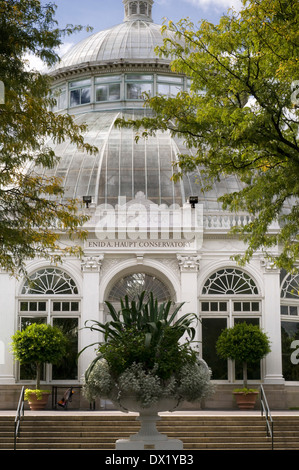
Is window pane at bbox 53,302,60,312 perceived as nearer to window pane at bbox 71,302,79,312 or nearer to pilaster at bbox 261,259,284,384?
window pane at bbox 71,302,79,312

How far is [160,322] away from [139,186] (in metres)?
17.0

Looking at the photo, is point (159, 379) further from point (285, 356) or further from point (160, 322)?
point (285, 356)

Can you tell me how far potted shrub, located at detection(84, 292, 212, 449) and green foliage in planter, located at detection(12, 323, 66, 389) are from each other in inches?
505

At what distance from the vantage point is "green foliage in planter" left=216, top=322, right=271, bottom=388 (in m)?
A: 26.8

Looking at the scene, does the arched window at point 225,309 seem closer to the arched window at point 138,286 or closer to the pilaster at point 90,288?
the arched window at point 138,286

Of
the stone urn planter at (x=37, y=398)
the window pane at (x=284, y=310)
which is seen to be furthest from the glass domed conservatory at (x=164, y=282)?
the stone urn planter at (x=37, y=398)

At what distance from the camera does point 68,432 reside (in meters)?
20.0

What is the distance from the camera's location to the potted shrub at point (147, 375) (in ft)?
44.0

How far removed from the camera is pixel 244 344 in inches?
1058

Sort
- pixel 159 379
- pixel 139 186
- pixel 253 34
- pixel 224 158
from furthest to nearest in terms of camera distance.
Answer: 1. pixel 139 186
2. pixel 224 158
3. pixel 253 34
4. pixel 159 379

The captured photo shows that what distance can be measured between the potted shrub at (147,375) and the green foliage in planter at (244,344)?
1294cm

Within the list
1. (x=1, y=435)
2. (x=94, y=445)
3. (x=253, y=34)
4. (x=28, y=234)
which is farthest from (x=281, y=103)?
(x=1, y=435)

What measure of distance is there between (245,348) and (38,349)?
22.9 feet

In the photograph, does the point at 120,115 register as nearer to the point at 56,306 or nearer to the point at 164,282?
the point at 164,282
